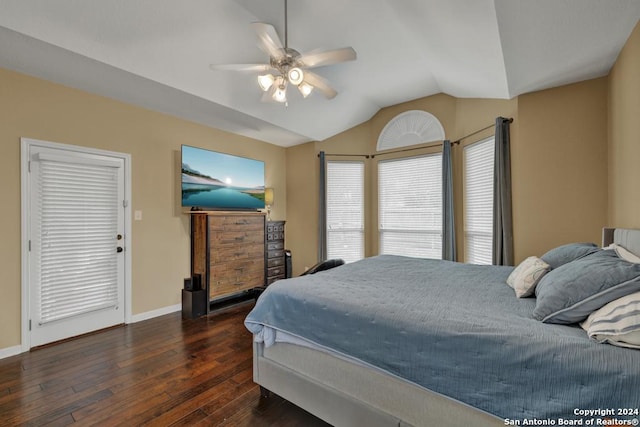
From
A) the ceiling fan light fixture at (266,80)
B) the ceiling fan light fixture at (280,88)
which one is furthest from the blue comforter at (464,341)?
the ceiling fan light fixture at (266,80)

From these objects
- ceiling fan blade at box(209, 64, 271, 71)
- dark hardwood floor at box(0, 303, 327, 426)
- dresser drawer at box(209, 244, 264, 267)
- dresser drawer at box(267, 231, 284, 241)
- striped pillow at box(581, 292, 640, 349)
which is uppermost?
ceiling fan blade at box(209, 64, 271, 71)

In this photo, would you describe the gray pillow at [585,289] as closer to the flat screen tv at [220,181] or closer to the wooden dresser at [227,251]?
the wooden dresser at [227,251]

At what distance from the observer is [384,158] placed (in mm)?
5043

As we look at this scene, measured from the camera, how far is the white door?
2.83m

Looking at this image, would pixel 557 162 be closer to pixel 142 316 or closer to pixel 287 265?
pixel 287 265

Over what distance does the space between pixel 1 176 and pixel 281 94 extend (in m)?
2.69

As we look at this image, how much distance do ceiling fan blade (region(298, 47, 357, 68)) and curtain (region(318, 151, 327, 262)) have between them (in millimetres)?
2627

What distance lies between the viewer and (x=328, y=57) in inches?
94.8

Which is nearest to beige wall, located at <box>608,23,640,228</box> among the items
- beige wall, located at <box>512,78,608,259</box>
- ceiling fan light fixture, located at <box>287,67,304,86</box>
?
beige wall, located at <box>512,78,608,259</box>

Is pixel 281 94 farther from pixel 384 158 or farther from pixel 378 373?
pixel 384 158

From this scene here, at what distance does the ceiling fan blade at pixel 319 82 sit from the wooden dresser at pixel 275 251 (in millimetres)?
2442

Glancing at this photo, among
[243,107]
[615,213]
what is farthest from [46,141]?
[615,213]

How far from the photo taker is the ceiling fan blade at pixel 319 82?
2643 millimetres

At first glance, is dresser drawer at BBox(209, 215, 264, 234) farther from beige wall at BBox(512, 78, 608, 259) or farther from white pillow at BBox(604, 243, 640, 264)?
white pillow at BBox(604, 243, 640, 264)
